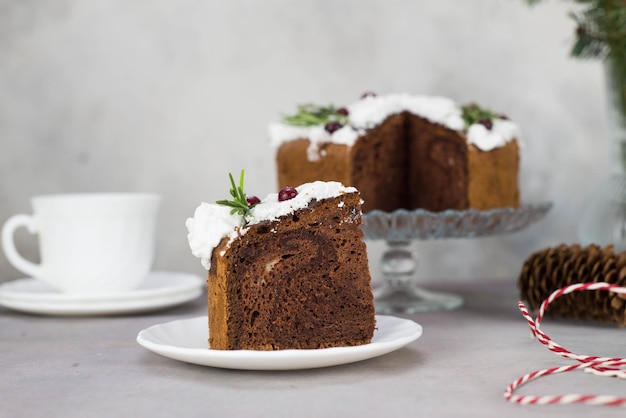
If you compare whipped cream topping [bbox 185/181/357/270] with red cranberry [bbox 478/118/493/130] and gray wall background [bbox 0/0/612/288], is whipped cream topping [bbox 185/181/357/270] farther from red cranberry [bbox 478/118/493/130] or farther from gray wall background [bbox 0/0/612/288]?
gray wall background [bbox 0/0/612/288]

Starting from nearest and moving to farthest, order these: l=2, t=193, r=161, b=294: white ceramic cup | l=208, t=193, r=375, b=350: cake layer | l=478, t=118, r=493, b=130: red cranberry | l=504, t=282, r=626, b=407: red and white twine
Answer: l=504, t=282, r=626, b=407: red and white twine
l=208, t=193, r=375, b=350: cake layer
l=2, t=193, r=161, b=294: white ceramic cup
l=478, t=118, r=493, b=130: red cranberry

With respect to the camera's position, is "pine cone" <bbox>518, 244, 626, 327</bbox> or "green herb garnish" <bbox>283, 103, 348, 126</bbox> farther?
"green herb garnish" <bbox>283, 103, 348, 126</bbox>

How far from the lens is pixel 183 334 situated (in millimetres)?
1515

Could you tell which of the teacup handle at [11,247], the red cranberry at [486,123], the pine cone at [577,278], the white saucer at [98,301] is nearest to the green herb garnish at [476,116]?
the red cranberry at [486,123]

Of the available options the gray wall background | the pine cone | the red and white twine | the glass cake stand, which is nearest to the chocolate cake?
the glass cake stand

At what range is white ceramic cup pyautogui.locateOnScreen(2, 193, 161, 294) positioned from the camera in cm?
198

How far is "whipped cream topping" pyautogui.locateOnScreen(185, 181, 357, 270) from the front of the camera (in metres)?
1.42

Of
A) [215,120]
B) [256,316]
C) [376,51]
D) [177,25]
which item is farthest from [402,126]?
[256,316]

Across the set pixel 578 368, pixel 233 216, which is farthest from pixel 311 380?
pixel 578 368

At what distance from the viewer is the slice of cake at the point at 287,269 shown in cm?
141

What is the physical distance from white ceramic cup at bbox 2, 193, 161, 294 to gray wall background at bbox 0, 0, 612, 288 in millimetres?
526

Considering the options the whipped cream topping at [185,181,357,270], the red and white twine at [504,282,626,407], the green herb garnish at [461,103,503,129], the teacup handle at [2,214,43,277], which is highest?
the green herb garnish at [461,103,503,129]

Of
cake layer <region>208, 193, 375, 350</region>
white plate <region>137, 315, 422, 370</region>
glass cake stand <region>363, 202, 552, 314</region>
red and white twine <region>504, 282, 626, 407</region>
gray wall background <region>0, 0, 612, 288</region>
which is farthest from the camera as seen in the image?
gray wall background <region>0, 0, 612, 288</region>

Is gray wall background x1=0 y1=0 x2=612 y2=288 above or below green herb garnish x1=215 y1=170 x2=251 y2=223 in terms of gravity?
above
